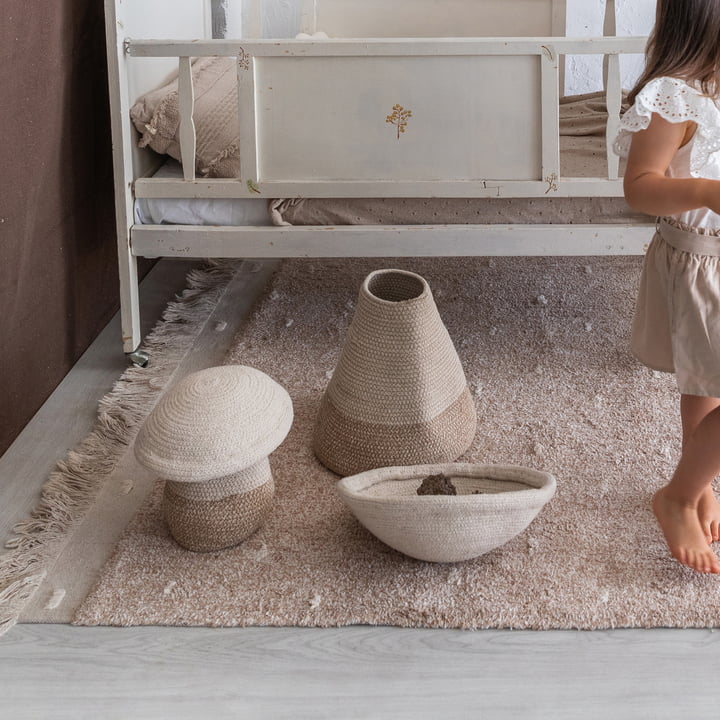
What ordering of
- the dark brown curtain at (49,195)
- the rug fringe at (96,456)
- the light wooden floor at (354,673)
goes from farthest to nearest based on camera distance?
the dark brown curtain at (49,195) → the rug fringe at (96,456) → the light wooden floor at (354,673)

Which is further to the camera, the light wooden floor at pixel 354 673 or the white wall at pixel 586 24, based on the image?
the white wall at pixel 586 24

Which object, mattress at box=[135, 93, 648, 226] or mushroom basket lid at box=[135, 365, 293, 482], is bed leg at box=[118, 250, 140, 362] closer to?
mattress at box=[135, 93, 648, 226]

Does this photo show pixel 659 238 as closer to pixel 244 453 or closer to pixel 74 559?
pixel 244 453

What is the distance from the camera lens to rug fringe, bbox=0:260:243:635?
1276mm

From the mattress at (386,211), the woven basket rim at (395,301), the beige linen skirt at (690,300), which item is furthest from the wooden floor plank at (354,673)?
the mattress at (386,211)

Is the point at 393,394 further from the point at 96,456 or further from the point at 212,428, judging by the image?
the point at 96,456

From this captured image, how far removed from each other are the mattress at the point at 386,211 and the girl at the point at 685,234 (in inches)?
20.8

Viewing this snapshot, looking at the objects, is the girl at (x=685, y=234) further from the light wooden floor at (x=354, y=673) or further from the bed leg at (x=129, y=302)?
the bed leg at (x=129, y=302)

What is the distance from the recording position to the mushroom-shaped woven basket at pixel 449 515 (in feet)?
3.83

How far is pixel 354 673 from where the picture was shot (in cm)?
110

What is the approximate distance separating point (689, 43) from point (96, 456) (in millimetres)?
Result: 1093

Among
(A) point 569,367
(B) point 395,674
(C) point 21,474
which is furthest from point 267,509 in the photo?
(A) point 569,367

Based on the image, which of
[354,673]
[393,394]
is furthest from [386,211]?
[354,673]

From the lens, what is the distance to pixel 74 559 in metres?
1.31
